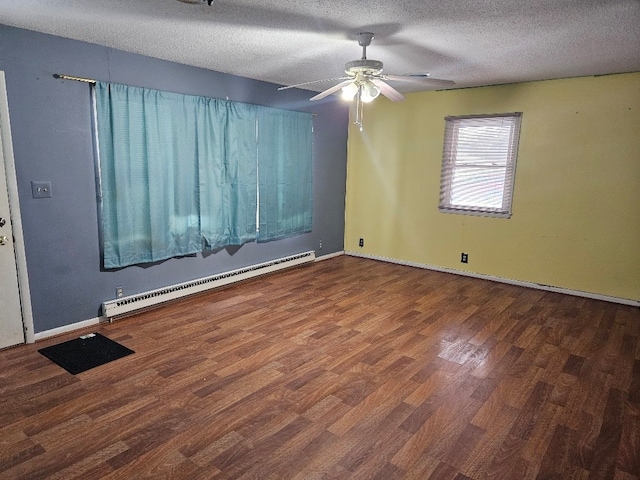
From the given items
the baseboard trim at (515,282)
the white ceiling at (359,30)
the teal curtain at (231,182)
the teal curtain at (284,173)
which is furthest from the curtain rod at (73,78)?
the baseboard trim at (515,282)

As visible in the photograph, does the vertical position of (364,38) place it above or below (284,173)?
above

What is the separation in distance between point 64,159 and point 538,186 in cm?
489

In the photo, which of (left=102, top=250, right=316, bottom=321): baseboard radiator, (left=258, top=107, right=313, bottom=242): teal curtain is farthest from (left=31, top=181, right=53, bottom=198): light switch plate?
(left=258, top=107, right=313, bottom=242): teal curtain

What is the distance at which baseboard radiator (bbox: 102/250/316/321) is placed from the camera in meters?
3.63

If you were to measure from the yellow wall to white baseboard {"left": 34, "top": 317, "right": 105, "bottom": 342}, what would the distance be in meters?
3.98

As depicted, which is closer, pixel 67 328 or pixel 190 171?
pixel 67 328

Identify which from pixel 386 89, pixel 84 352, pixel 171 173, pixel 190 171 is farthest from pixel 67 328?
pixel 386 89

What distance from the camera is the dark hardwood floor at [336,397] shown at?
1.99 meters

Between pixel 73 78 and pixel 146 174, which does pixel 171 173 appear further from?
pixel 73 78

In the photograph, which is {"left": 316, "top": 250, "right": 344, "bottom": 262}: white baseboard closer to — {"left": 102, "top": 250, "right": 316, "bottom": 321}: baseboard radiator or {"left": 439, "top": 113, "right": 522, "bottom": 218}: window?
{"left": 102, "top": 250, "right": 316, "bottom": 321}: baseboard radiator

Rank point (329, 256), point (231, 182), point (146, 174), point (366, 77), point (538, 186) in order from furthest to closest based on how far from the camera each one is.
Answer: point (329, 256), point (538, 186), point (231, 182), point (146, 174), point (366, 77)

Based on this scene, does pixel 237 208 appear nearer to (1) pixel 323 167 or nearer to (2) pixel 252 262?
(2) pixel 252 262

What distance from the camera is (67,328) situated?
339 cm

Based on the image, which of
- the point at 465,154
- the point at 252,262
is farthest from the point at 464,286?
the point at 252,262
